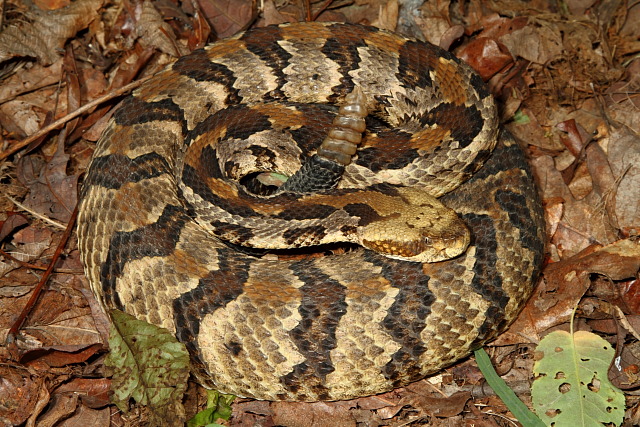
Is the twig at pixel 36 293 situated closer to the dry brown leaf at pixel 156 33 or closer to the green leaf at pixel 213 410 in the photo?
the green leaf at pixel 213 410

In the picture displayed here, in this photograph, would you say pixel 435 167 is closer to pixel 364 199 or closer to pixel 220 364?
pixel 364 199

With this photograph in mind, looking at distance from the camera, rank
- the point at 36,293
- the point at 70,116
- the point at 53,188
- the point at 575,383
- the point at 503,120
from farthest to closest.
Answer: the point at 503,120
the point at 70,116
the point at 53,188
the point at 36,293
the point at 575,383

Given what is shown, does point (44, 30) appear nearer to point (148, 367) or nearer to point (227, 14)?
point (227, 14)

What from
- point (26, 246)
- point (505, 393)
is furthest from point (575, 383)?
point (26, 246)

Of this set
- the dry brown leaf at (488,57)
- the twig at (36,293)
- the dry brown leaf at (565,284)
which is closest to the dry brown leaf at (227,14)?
the dry brown leaf at (488,57)

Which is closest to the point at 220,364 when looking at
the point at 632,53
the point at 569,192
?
the point at 569,192

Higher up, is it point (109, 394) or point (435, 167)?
point (435, 167)

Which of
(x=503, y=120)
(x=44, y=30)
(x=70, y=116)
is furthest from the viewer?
(x=44, y=30)
